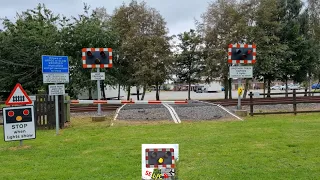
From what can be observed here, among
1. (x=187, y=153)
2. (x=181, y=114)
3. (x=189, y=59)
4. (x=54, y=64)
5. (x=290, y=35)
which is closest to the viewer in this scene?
(x=187, y=153)

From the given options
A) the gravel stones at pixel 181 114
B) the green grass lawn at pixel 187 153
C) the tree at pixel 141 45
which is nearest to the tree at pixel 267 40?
the tree at pixel 141 45

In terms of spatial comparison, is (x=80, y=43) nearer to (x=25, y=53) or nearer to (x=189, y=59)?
(x=25, y=53)

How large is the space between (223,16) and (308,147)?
18.7 m

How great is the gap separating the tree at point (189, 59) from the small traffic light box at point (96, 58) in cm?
1426

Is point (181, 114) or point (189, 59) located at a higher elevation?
point (189, 59)

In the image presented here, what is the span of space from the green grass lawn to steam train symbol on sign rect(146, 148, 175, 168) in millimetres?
1436

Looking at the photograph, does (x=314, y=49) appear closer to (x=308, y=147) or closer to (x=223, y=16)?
(x=223, y=16)

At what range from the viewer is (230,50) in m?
12.5

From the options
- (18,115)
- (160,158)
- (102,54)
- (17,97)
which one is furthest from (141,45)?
(160,158)

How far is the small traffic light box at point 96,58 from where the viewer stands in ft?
40.3

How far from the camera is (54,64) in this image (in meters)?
9.10

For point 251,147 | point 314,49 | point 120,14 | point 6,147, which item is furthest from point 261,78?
point 6,147

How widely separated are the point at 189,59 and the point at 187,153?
2176cm

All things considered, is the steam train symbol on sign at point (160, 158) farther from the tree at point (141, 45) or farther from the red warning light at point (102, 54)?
the tree at point (141, 45)
